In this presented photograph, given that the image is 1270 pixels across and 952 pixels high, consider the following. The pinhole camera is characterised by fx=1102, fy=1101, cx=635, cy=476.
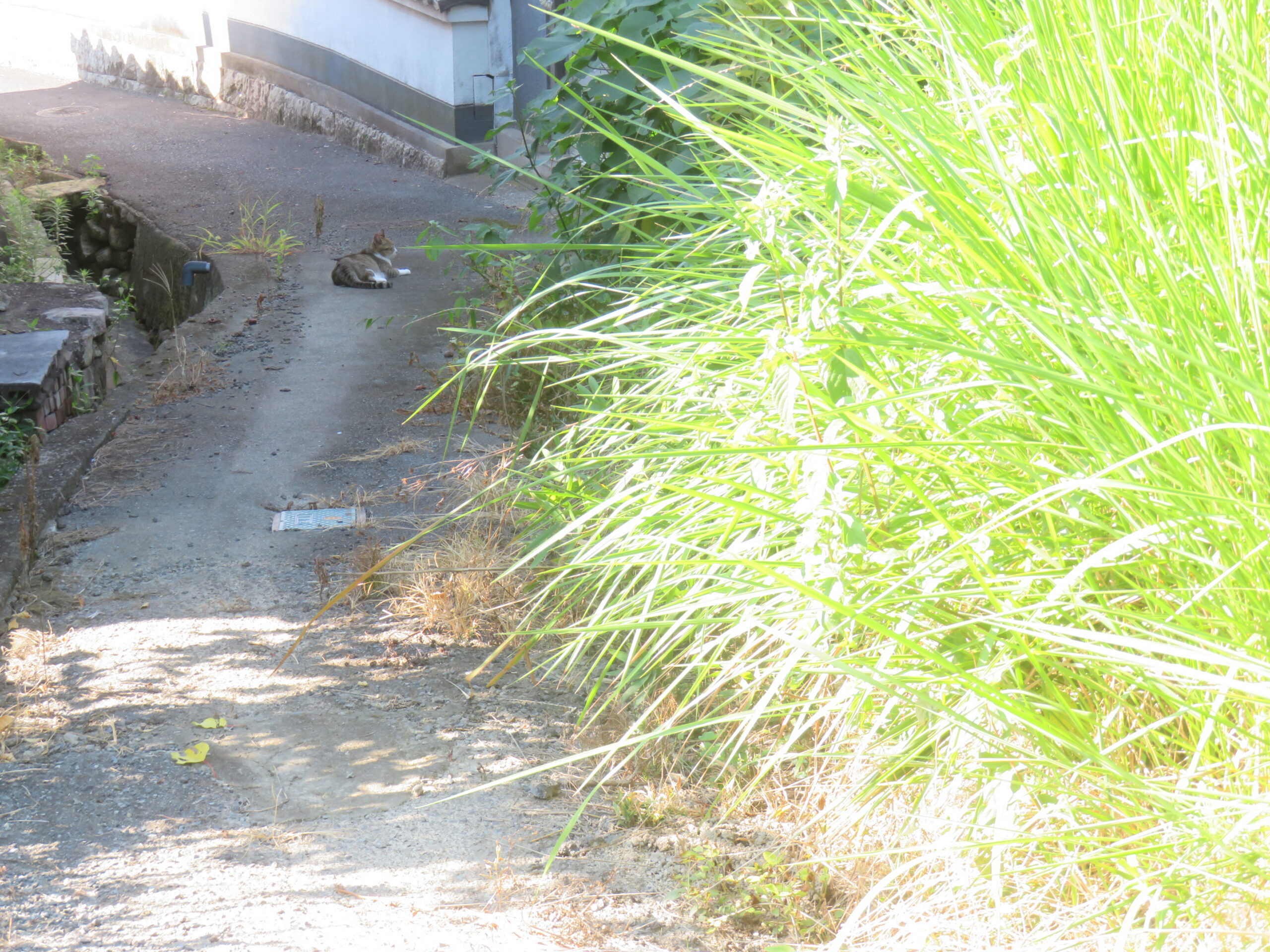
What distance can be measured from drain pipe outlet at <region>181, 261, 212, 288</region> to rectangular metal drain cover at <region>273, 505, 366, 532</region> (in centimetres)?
402

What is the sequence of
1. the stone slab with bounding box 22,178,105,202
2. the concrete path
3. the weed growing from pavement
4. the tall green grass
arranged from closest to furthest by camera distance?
1. the tall green grass
2. the concrete path
3. the weed growing from pavement
4. the stone slab with bounding box 22,178,105,202

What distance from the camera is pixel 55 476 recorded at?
4.38 metres

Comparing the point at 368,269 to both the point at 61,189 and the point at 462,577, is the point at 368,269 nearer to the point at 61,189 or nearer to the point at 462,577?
the point at 61,189

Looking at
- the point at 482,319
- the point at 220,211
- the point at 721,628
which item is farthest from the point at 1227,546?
the point at 220,211

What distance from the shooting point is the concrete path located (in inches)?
87.0

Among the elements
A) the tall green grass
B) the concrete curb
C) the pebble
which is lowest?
the concrete curb

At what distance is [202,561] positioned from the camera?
3.83 metres

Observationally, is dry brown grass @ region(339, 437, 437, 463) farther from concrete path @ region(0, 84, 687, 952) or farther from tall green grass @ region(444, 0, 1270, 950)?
tall green grass @ region(444, 0, 1270, 950)

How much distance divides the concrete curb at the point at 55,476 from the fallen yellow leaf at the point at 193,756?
0.97m

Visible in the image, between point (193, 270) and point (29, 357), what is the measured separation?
2.73m

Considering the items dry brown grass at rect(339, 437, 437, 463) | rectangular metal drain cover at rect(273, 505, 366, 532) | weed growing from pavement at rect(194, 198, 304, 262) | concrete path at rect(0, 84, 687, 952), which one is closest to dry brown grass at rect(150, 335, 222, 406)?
concrete path at rect(0, 84, 687, 952)

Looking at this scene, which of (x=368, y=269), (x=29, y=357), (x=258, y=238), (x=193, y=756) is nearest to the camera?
(x=193, y=756)

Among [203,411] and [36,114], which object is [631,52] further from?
[36,114]

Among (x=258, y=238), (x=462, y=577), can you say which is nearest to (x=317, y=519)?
(x=462, y=577)
